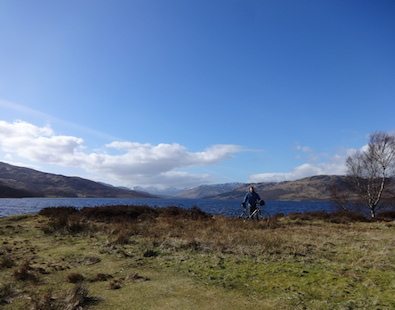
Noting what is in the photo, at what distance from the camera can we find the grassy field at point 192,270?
33.0ft

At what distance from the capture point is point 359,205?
56.1 meters

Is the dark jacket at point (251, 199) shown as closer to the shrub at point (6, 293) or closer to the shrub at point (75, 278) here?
the shrub at point (75, 278)

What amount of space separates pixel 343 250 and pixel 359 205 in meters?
43.5

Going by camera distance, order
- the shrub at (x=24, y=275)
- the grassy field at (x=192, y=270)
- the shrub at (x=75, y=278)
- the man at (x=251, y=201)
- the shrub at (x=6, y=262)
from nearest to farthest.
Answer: the grassy field at (x=192, y=270), the shrub at (x=75, y=278), the shrub at (x=24, y=275), the shrub at (x=6, y=262), the man at (x=251, y=201)

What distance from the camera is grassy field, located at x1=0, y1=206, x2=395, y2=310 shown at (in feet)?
33.0

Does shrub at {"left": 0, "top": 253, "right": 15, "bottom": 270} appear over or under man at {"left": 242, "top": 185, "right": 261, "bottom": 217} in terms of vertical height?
under

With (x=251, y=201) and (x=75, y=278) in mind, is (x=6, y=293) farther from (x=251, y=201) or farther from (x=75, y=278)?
(x=251, y=201)

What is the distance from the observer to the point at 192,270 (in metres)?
13.3

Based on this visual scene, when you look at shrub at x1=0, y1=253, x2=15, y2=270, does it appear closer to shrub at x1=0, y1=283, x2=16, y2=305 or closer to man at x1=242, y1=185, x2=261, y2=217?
shrub at x1=0, y1=283, x2=16, y2=305

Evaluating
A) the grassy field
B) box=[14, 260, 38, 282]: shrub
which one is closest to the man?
the grassy field

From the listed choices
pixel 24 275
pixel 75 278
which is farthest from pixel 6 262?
pixel 75 278

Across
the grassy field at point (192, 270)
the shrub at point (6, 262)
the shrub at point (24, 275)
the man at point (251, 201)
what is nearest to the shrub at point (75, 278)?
the grassy field at point (192, 270)

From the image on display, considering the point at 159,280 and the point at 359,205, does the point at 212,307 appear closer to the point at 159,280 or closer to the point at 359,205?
the point at 159,280

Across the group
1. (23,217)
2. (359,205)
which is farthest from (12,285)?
(359,205)
